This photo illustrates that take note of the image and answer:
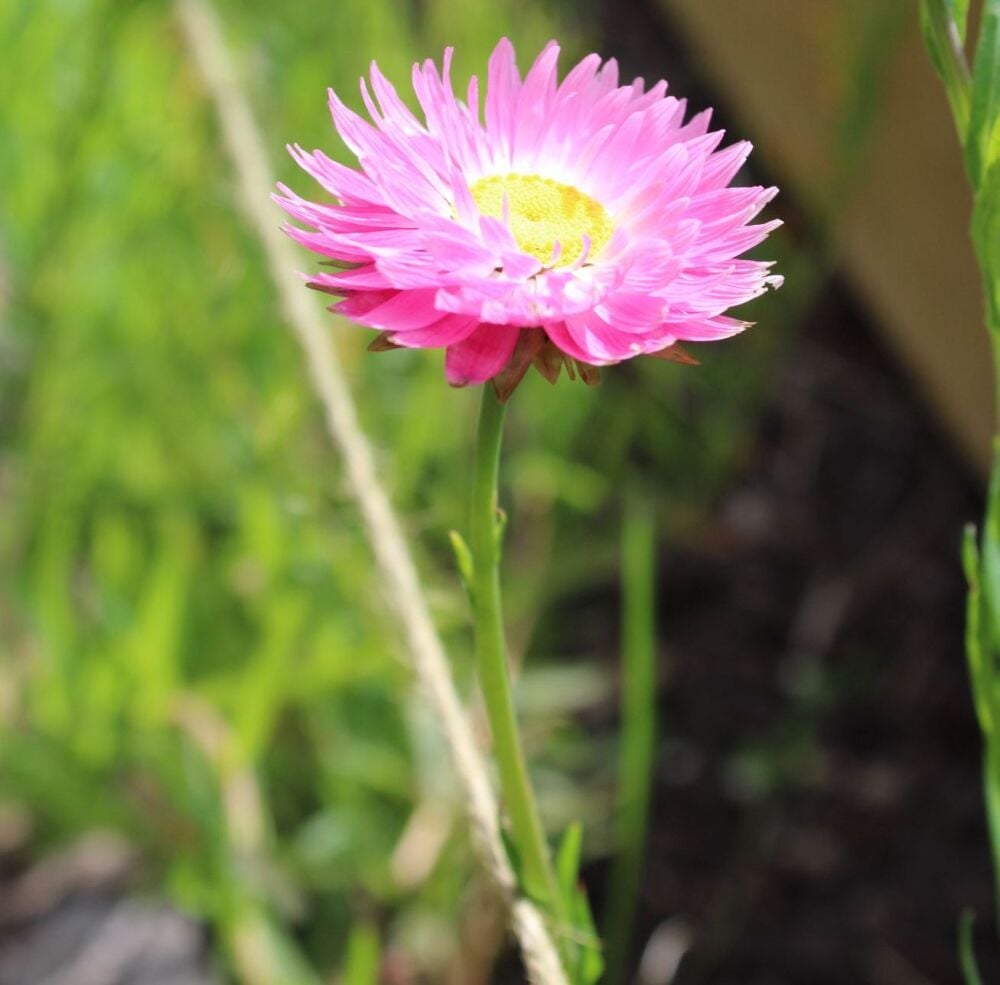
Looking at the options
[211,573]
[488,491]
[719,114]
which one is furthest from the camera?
[719,114]

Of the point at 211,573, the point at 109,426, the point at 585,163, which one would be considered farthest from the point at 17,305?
the point at 585,163

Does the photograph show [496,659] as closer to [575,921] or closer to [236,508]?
[575,921]

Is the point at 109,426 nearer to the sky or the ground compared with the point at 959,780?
nearer to the sky

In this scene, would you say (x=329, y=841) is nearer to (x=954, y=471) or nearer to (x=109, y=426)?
(x=109, y=426)

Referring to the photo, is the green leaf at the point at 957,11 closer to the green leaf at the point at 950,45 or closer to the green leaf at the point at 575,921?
the green leaf at the point at 950,45

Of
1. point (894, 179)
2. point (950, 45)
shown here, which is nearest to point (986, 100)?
point (950, 45)

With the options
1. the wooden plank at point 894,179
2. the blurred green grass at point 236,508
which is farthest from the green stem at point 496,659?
the wooden plank at point 894,179
